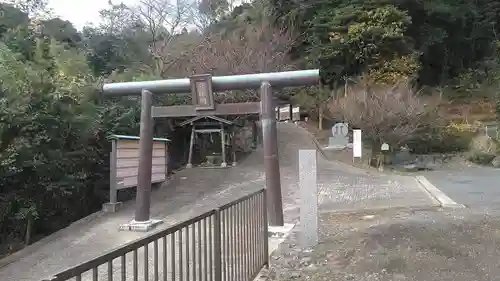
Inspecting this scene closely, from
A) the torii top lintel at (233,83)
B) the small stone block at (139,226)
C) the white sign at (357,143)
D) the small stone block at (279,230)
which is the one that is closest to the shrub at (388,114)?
the white sign at (357,143)

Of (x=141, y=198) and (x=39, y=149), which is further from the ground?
(x=39, y=149)

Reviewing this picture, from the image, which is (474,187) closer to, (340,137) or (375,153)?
(375,153)

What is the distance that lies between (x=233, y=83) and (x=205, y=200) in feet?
16.6

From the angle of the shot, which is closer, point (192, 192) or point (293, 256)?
point (293, 256)

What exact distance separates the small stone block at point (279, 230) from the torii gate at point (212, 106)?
0.40m

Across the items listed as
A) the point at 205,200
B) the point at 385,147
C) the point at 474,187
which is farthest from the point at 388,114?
the point at 205,200

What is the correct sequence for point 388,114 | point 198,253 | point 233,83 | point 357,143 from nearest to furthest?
1. point 198,253
2. point 233,83
3. point 388,114
4. point 357,143

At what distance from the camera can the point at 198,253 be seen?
3021mm

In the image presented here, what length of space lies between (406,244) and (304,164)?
169cm

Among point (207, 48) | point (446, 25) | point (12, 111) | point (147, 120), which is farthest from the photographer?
point (446, 25)

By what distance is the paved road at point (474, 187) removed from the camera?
10264 millimetres

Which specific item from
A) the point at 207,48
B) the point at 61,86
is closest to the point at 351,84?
the point at 207,48

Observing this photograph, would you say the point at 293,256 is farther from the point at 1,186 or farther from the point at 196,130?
the point at 196,130

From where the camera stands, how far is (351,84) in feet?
83.1
